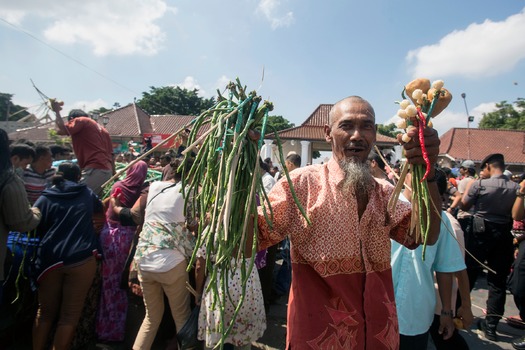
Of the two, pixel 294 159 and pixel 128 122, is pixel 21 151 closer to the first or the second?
pixel 294 159

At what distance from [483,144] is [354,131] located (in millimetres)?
38638

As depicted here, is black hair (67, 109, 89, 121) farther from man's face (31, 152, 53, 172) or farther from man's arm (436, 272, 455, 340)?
man's arm (436, 272, 455, 340)

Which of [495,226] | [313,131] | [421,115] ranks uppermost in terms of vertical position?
[313,131]

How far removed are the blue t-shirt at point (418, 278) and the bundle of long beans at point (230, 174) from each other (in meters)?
1.40

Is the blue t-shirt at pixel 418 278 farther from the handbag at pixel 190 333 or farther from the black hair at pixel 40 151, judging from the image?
the black hair at pixel 40 151

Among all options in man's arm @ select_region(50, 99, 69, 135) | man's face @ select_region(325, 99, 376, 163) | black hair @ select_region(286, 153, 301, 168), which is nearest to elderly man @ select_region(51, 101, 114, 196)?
man's arm @ select_region(50, 99, 69, 135)

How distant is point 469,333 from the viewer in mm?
4320

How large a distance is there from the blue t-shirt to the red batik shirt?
632 mm

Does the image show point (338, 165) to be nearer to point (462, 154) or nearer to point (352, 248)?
point (352, 248)

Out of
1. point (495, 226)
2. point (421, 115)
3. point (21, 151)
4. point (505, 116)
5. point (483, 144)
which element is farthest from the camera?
point (505, 116)

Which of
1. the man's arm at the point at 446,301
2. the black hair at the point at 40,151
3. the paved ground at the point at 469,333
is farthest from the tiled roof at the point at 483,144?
the black hair at the point at 40,151

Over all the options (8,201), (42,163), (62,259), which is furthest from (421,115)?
(42,163)

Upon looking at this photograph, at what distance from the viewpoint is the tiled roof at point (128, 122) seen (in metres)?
32.0

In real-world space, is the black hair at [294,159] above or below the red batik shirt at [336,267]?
above
